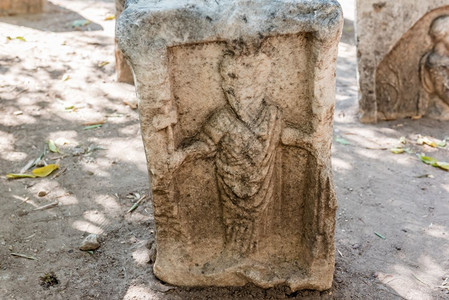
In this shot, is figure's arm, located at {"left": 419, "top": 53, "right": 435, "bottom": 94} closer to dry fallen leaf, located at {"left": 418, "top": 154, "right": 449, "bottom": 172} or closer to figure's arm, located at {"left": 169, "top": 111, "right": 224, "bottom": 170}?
dry fallen leaf, located at {"left": 418, "top": 154, "right": 449, "bottom": 172}

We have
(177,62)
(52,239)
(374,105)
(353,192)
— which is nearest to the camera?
(177,62)

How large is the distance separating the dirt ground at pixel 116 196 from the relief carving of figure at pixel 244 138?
0.58m

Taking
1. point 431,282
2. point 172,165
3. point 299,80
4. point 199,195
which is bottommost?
point 431,282

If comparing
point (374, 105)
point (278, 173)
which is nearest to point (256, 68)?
point (278, 173)

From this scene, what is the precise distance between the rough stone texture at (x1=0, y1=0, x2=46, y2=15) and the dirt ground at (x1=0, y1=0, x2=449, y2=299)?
0.99 meters

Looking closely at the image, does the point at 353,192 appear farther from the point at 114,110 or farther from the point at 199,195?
the point at 114,110

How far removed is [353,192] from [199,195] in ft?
5.06

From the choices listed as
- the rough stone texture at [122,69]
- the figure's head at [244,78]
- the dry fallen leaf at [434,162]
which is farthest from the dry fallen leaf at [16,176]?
the dry fallen leaf at [434,162]

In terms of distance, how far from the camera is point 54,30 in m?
6.57

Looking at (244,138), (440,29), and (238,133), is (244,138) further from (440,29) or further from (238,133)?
(440,29)

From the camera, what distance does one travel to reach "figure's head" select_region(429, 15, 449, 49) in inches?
183

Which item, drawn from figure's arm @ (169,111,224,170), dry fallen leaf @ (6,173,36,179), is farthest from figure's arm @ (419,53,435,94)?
dry fallen leaf @ (6,173,36,179)

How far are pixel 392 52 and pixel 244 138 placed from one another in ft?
9.07

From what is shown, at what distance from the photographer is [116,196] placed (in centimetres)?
378
